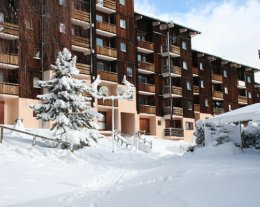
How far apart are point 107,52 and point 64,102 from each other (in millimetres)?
20011

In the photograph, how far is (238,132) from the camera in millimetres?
25125

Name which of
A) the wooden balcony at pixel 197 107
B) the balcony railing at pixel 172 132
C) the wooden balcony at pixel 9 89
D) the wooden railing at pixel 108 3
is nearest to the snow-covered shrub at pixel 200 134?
the wooden balcony at pixel 9 89

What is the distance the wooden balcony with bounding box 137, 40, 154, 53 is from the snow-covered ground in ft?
90.0

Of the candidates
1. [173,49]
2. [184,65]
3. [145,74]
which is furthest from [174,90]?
[173,49]

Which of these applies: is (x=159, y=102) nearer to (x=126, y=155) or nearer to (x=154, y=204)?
(x=126, y=155)

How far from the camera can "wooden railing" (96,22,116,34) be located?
44188 millimetres

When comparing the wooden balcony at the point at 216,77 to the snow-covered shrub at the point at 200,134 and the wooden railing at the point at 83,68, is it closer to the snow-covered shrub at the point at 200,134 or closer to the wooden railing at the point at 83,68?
the wooden railing at the point at 83,68

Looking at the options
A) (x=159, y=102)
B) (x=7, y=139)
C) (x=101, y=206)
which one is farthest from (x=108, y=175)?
(x=159, y=102)

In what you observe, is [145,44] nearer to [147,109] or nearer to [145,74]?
[145,74]

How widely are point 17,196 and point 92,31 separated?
3254 cm

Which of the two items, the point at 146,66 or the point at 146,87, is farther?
the point at 146,66

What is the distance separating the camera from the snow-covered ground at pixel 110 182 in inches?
385

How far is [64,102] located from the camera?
25.3m

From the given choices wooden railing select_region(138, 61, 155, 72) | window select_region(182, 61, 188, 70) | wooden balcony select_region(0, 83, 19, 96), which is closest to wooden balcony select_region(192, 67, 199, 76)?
window select_region(182, 61, 188, 70)
